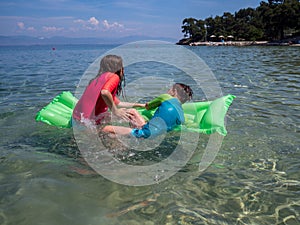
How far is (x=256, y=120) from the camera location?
462cm

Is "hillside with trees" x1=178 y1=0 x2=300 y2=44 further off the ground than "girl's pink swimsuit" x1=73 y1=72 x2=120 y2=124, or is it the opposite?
"hillside with trees" x1=178 y1=0 x2=300 y2=44

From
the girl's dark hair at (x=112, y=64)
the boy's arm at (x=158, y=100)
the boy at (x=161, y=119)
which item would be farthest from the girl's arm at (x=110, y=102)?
the boy's arm at (x=158, y=100)

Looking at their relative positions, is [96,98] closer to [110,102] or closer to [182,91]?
[110,102]

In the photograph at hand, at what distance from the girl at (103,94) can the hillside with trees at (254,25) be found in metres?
50.5

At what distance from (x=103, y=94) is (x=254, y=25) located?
6796 cm

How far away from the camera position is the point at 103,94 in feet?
10.7

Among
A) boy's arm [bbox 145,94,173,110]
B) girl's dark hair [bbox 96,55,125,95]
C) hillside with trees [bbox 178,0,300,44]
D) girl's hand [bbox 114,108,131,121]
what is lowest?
girl's hand [bbox 114,108,131,121]

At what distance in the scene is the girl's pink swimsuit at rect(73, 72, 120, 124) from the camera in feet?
11.0

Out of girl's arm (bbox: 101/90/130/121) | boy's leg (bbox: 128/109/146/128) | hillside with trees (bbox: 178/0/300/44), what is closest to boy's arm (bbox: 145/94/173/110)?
boy's leg (bbox: 128/109/146/128)

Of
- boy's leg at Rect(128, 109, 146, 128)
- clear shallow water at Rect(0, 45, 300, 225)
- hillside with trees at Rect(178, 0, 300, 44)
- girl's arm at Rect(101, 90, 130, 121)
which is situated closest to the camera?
clear shallow water at Rect(0, 45, 300, 225)

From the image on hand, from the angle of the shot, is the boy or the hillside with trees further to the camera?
the hillside with trees

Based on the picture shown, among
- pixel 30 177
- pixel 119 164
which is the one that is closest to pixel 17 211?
pixel 30 177

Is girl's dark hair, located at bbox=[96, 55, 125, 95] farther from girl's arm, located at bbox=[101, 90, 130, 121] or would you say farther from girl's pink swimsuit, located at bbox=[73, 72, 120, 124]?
girl's arm, located at bbox=[101, 90, 130, 121]

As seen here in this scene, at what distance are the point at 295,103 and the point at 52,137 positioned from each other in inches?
181
